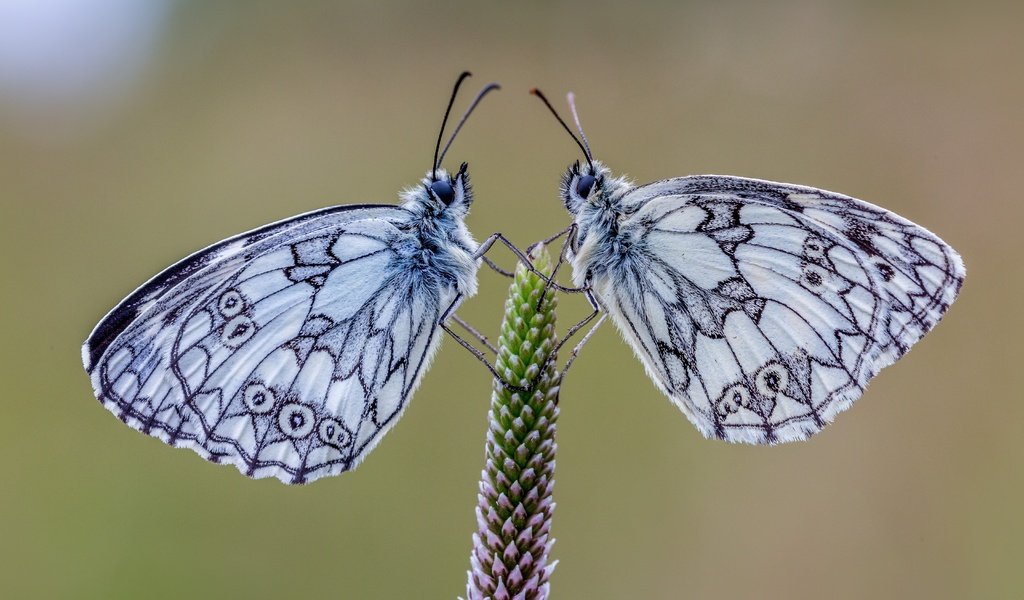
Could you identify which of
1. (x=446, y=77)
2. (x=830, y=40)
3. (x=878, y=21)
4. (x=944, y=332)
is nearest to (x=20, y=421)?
(x=446, y=77)

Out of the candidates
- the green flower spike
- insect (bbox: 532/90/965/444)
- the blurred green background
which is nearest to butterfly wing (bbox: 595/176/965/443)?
Result: insect (bbox: 532/90/965/444)

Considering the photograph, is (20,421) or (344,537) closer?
(344,537)

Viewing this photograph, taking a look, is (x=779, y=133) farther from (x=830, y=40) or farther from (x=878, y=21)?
(x=878, y=21)

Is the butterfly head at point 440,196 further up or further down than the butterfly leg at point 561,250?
further up

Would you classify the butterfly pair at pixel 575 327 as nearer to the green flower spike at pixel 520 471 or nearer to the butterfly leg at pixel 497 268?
the butterfly leg at pixel 497 268

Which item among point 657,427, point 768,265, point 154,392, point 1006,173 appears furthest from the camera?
point 1006,173

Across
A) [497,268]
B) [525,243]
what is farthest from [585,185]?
[525,243]

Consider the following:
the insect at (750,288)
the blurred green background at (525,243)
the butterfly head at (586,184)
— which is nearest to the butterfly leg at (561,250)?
the insect at (750,288)
